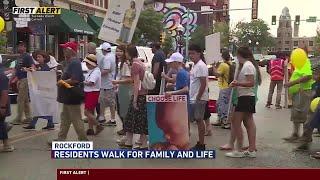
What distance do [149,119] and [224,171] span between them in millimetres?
4720

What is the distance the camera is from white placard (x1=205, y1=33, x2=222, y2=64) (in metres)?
11.9

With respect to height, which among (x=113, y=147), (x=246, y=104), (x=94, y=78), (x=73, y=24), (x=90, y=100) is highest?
(x=73, y=24)

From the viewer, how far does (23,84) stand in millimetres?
10758

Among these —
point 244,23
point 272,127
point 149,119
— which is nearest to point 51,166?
point 149,119

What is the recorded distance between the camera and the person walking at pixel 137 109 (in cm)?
785

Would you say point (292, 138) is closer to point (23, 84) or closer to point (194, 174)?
point (23, 84)

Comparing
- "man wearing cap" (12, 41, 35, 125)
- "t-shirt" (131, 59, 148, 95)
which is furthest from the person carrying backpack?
"man wearing cap" (12, 41, 35, 125)
